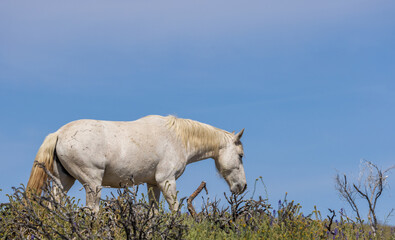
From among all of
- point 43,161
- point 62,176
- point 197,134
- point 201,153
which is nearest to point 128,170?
point 62,176

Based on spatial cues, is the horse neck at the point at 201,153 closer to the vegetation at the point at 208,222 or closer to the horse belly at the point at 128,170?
the horse belly at the point at 128,170

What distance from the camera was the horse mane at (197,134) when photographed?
10727mm

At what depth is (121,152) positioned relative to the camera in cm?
948

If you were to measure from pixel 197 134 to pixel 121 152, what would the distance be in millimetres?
2196

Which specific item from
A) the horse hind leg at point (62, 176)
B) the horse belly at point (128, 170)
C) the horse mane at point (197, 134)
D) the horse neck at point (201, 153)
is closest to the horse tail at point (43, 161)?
the horse hind leg at point (62, 176)

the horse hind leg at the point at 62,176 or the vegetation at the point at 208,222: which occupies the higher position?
the horse hind leg at the point at 62,176

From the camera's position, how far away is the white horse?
920cm

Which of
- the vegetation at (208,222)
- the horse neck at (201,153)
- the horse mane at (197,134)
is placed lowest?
the vegetation at (208,222)

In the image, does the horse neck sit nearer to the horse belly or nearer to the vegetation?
the horse belly

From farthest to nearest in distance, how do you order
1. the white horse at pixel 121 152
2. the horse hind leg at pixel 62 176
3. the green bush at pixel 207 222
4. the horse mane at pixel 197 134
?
the horse mane at pixel 197 134, the horse hind leg at pixel 62 176, the white horse at pixel 121 152, the green bush at pixel 207 222

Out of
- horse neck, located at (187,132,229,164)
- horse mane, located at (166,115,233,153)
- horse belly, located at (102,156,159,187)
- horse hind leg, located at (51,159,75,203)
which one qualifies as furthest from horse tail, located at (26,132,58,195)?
horse neck, located at (187,132,229,164)

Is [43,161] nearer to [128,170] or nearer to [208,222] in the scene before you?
[128,170]

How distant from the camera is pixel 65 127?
31.4 ft

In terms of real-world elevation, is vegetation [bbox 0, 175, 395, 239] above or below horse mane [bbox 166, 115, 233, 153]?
below
